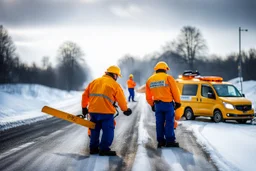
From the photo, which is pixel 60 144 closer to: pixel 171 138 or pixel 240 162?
pixel 171 138

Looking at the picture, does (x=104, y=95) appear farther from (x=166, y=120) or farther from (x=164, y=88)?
(x=166, y=120)

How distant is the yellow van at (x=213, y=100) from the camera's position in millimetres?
Result: 14195

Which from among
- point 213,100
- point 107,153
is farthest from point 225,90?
point 107,153

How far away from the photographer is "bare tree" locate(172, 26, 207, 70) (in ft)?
211

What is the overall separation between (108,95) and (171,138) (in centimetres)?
210

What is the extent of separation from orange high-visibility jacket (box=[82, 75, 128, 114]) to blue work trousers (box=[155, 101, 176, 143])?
1343mm

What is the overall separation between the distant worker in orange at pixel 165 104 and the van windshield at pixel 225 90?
7359 millimetres

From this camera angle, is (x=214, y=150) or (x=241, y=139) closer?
(x=214, y=150)

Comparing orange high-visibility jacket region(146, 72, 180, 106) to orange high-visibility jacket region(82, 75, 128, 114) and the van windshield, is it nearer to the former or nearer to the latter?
orange high-visibility jacket region(82, 75, 128, 114)

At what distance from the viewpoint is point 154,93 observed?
8359 mm

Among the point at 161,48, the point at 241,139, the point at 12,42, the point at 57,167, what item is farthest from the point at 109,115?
the point at 161,48

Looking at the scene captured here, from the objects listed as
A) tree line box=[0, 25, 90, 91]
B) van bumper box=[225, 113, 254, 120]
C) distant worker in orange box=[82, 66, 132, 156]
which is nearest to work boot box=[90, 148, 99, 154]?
distant worker in orange box=[82, 66, 132, 156]

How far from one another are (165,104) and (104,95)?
1.84 meters

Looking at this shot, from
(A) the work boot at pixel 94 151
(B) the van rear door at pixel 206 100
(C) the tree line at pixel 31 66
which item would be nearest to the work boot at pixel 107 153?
(A) the work boot at pixel 94 151
